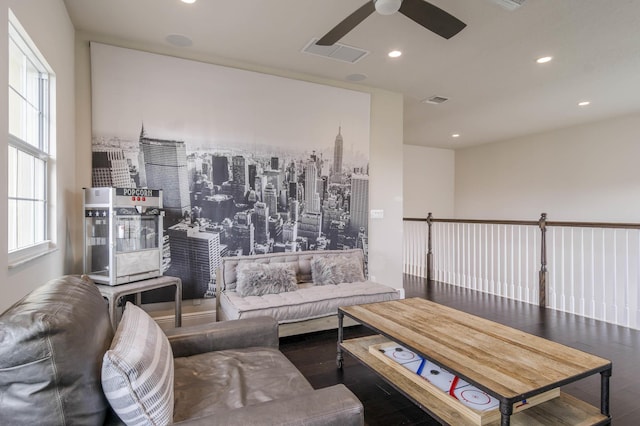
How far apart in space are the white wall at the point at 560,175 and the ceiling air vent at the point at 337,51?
5243mm

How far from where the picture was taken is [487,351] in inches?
73.2

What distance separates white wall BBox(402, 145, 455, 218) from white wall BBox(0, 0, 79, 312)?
260 inches

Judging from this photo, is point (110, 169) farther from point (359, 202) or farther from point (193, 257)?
point (359, 202)

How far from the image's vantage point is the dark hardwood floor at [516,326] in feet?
6.99

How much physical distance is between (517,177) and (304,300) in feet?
20.9

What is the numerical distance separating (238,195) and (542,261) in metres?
4.13

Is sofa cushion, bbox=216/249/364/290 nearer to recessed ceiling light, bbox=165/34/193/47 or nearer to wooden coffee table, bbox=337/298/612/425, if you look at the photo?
wooden coffee table, bbox=337/298/612/425

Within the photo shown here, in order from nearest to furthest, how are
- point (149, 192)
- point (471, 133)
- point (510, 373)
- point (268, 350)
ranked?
point (510, 373)
point (268, 350)
point (149, 192)
point (471, 133)

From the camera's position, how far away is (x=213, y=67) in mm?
3666

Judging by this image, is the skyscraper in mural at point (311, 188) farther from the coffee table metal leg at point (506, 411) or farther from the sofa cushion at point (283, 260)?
the coffee table metal leg at point (506, 411)

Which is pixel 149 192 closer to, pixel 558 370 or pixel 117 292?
pixel 117 292

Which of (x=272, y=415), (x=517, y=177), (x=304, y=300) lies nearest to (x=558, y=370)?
(x=272, y=415)

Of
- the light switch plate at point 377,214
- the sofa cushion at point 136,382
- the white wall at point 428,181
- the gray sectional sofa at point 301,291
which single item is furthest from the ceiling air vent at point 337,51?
the white wall at point 428,181

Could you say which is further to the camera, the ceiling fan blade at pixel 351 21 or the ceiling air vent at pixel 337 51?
the ceiling air vent at pixel 337 51
